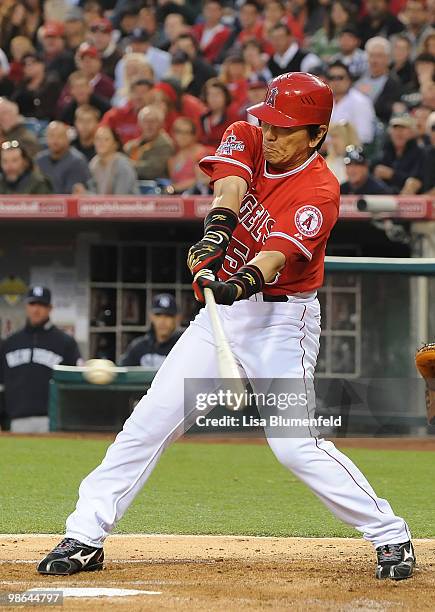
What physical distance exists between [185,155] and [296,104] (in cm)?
640

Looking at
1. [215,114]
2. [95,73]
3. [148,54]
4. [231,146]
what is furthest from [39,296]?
[231,146]

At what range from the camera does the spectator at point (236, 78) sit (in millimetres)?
11352

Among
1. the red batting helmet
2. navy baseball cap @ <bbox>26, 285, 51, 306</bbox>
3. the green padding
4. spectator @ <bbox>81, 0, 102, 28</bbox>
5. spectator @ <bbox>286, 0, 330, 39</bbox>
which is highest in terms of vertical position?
spectator @ <bbox>81, 0, 102, 28</bbox>

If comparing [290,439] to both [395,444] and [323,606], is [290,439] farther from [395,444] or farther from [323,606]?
[395,444]

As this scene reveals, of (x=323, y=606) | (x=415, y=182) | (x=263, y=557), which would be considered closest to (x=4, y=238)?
(x=415, y=182)

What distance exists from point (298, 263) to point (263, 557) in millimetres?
1149

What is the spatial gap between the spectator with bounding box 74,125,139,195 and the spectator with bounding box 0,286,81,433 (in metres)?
1.14

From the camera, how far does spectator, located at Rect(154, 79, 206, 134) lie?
11.3 m

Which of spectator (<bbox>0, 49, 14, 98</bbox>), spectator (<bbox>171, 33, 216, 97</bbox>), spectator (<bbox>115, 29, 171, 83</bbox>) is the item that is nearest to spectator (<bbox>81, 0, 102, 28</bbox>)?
spectator (<bbox>115, 29, 171, 83</bbox>)

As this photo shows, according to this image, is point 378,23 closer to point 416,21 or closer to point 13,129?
point 416,21

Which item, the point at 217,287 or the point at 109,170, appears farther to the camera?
the point at 109,170

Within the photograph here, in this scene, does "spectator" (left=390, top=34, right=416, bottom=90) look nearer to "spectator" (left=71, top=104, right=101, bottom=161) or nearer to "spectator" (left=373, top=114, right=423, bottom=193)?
"spectator" (left=373, top=114, right=423, bottom=193)

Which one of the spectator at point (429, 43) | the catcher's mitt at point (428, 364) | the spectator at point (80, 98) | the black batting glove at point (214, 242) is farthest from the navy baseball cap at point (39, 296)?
the black batting glove at point (214, 242)

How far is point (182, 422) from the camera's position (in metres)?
4.10
